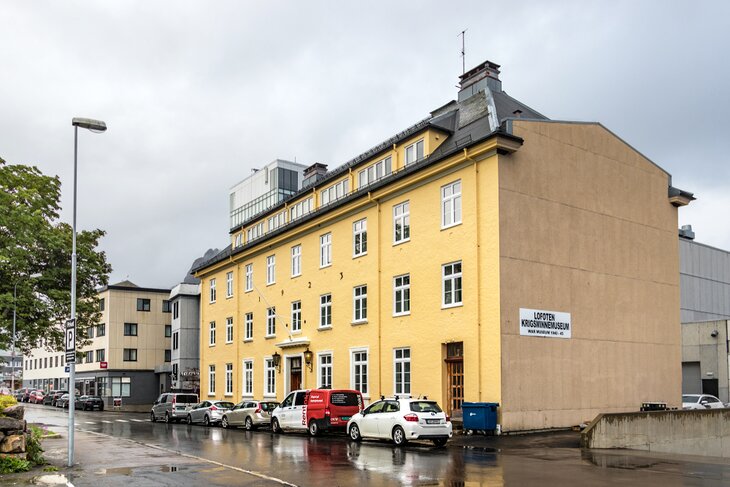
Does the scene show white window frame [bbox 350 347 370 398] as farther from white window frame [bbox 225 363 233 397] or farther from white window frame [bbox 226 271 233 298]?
white window frame [bbox 226 271 233 298]

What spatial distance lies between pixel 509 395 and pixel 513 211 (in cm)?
631

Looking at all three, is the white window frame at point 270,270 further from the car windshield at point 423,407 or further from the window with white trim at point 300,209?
the car windshield at point 423,407

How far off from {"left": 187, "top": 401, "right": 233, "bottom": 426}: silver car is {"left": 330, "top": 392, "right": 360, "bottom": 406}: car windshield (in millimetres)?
10517

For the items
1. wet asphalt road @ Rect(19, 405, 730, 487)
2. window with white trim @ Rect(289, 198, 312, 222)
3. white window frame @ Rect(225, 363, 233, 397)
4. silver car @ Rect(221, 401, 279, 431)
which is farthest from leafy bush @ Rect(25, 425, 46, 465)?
white window frame @ Rect(225, 363, 233, 397)

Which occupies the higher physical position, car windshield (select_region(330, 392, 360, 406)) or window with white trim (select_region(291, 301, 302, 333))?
window with white trim (select_region(291, 301, 302, 333))

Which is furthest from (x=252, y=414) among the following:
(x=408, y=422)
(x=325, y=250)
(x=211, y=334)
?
(x=211, y=334)

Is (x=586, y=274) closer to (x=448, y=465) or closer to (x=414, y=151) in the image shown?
(x=414, y=151)

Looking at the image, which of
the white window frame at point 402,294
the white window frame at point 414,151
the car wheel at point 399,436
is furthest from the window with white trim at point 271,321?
the car wheel at point 399,436

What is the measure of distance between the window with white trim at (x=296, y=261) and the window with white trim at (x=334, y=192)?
9.04 feet

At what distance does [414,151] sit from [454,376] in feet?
31.8

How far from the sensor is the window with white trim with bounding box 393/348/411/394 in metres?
28.9

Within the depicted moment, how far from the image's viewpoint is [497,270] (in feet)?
82.3

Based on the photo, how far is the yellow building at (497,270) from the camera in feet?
84.2

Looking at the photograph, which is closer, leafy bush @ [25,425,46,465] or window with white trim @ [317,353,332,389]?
leafy bush @ [25,425,46,465]
